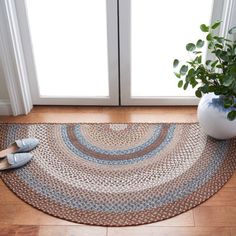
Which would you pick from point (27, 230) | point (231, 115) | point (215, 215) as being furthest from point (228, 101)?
point (27, 230)

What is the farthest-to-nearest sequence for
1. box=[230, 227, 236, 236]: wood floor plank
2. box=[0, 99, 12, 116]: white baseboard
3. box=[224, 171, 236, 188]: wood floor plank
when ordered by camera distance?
box=[0, 99, 12, 116]: white baseboard
box=[224, 171, 236, 188]: wood floor plank
box=[230, 227, 236, 236]: wood floor plank

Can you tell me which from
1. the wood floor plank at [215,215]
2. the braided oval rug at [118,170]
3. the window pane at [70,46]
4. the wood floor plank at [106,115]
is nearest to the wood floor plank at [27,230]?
the braided oval rug at [118,170]

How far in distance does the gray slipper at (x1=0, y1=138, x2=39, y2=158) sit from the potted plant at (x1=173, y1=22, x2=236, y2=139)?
3.03 ft

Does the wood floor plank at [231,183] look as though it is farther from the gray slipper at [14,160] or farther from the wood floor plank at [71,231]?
the gray slipper at [14,160]

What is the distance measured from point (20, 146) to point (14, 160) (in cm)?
12

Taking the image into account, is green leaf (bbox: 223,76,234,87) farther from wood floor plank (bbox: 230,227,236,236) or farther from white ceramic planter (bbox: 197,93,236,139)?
wood floor plank (bbox: 230,227,236,236)

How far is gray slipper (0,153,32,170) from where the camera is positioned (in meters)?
1.84

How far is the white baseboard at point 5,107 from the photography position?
2256 millimetres

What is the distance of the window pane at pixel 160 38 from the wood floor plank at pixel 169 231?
3.44ft

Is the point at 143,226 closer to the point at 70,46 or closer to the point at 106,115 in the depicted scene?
the point at 106,115

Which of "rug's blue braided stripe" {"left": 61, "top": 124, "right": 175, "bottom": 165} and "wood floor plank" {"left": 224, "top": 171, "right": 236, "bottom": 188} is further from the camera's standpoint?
"rug's blue braided stripe" {"left": 61, "top": 124, "right": 175, "bottom": 165}

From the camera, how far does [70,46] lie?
2.14m

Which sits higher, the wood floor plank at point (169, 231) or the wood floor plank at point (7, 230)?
the wood floor plank at point (7, 230)

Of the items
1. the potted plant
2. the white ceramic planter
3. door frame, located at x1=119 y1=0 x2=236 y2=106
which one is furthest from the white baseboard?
the white ceramic planter
